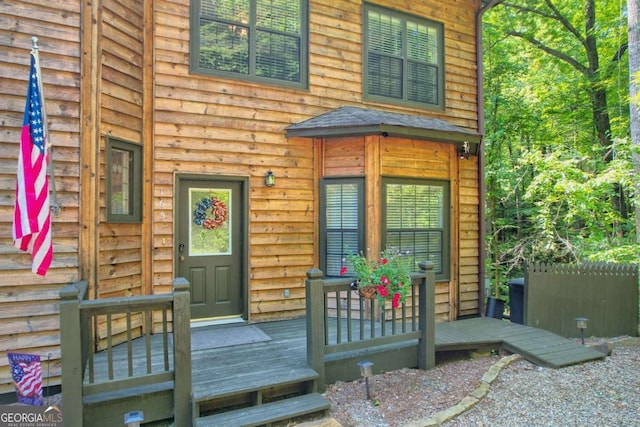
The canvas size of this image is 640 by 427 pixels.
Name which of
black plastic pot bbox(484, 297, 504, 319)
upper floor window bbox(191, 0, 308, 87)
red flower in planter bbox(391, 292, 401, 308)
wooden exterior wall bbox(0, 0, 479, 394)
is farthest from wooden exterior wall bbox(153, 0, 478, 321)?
red flower in planter bbox(391, 292, 401, 308)

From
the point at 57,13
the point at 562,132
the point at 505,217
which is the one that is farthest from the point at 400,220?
the point at 562,132

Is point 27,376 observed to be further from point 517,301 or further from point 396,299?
point 517,301

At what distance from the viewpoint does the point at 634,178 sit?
689cm

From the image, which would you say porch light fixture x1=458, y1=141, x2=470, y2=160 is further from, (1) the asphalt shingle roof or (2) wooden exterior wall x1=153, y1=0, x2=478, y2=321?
(2) wooden exterior wall x1=153, y1=0, x2=478, y2=321

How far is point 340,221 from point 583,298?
3.75 meters

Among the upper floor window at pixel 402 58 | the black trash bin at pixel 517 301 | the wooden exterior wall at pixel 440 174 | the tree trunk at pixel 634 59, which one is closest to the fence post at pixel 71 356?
the wooden exterior wall at pixel 440 174

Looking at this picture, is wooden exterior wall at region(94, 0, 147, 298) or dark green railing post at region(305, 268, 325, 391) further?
wooden exterior wall at region(94, 0, 147, 298)

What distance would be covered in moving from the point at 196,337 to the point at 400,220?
10.5 ft

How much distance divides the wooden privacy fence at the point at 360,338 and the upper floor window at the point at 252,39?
10.3ft

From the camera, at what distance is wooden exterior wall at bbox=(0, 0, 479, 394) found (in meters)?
3.77

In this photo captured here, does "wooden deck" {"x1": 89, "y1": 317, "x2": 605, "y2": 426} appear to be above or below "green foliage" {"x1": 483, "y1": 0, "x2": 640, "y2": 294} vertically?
below

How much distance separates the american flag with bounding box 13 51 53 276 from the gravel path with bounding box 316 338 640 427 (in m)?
2.67

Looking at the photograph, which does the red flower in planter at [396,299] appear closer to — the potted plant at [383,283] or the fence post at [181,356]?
the potted plant at [383,283]

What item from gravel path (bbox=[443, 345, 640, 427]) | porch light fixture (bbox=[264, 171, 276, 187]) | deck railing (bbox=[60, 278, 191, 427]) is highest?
porch light fixture (bbox=[264, 171, 276, 187])
